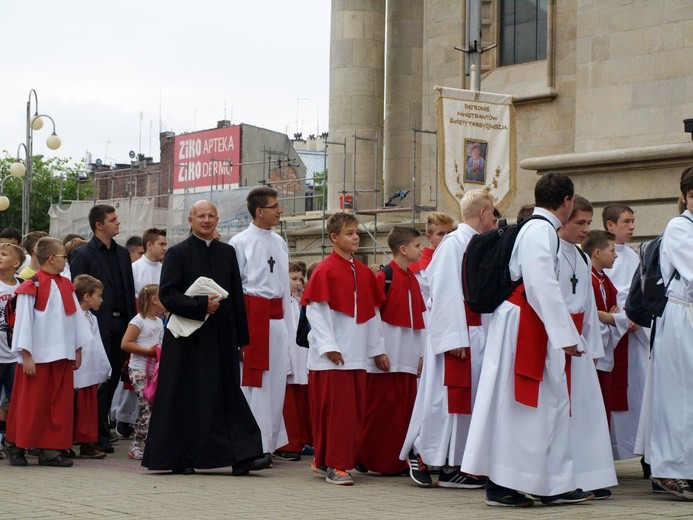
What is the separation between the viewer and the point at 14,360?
1254 centimetres

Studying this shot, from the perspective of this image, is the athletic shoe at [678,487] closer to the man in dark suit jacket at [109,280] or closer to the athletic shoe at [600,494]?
the athletic shoe at [600,494]

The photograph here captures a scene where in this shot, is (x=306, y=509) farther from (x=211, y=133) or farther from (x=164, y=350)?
(x=211, y=133)

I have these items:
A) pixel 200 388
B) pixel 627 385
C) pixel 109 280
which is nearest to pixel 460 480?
pixel 627 385

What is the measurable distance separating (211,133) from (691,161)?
62.1 m

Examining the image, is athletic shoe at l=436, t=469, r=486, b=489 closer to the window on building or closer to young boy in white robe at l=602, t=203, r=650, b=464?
young boy in white robe at l=602, t=203, r=650, b=464

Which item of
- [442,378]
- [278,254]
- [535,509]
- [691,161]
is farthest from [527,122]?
[535,509]

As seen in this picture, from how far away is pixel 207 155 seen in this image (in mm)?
79750

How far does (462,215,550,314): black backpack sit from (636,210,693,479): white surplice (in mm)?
1009

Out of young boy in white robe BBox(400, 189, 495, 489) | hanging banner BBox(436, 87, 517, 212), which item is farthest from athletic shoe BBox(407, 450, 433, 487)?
hanging banner BBox(436, 87, 517, 212)

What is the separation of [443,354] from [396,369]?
122 cm

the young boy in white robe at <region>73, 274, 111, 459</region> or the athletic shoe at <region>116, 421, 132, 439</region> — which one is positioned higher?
the young boy in white robe at <region>73, 274, 111, 459</region>

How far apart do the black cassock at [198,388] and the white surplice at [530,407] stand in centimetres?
264

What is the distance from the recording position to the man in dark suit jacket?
545 inches

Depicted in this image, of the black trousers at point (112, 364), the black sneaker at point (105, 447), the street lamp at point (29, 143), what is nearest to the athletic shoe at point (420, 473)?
the black sneaker at point (105, 447)
